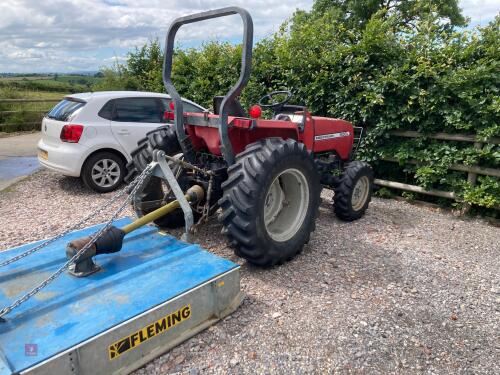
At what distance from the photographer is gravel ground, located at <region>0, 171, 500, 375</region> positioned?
8.38 ft

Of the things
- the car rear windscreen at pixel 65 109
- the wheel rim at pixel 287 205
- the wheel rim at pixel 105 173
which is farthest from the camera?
the wheel rim at pixel 105 173

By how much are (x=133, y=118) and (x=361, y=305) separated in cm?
483

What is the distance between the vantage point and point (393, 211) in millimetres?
5742

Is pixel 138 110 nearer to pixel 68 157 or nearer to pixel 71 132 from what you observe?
pixel 71 132

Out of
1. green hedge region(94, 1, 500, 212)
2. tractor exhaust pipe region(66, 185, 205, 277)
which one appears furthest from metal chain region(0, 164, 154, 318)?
green hedge region(94, 1, 500, 212)

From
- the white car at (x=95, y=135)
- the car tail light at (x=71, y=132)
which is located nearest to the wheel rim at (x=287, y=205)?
the white car at (x=95, y=135)

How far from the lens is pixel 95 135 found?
604 cm

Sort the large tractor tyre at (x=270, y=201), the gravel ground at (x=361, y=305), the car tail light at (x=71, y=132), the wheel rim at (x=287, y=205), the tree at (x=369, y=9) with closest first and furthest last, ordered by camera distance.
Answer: the gravel ground at (x=361, y=305), the large tractor tyre at (x=270, y=201), the wheel rim at (x=287, y=205), the car tail light at (x=71, y=132), the tree at (x=369, y=9)

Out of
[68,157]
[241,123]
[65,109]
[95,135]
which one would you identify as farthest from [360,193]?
[65,109]

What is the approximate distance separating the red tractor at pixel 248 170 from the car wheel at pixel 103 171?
2111 mm

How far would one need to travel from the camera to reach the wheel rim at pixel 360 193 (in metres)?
5.13

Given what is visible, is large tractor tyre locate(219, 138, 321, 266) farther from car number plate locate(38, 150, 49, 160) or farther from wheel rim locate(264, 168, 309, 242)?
car number plate locate(38, 150, 49, 160)

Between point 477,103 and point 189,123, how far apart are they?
3787 mm

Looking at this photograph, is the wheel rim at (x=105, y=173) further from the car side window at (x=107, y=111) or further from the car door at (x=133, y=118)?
the car side window at (x=107, y=111)
